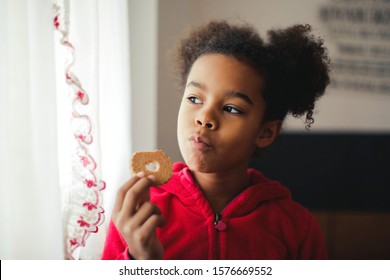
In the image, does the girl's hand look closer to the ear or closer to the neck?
the neck

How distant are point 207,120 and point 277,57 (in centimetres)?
20

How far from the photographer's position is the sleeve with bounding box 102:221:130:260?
0.70 metres

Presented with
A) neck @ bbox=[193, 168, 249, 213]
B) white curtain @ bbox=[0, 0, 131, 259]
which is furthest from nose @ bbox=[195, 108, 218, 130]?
white curtain @ bbox=[0, 0, 131, 259]

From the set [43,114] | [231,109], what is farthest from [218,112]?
[43,114]

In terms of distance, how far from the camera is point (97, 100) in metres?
0.76

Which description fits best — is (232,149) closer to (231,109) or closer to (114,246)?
(231,109)

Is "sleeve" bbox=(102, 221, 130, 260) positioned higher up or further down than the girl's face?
further down

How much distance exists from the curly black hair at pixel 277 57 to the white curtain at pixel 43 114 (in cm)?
18

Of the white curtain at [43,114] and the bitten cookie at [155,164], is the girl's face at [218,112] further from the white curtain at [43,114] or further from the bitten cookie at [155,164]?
the white curtain at [43,114]

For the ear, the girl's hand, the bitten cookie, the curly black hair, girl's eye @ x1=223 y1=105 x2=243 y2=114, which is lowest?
the girl's hand

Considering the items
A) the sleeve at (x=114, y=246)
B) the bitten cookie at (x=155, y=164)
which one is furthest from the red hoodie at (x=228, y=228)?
the bitten cookie at (x=155, y=164)
